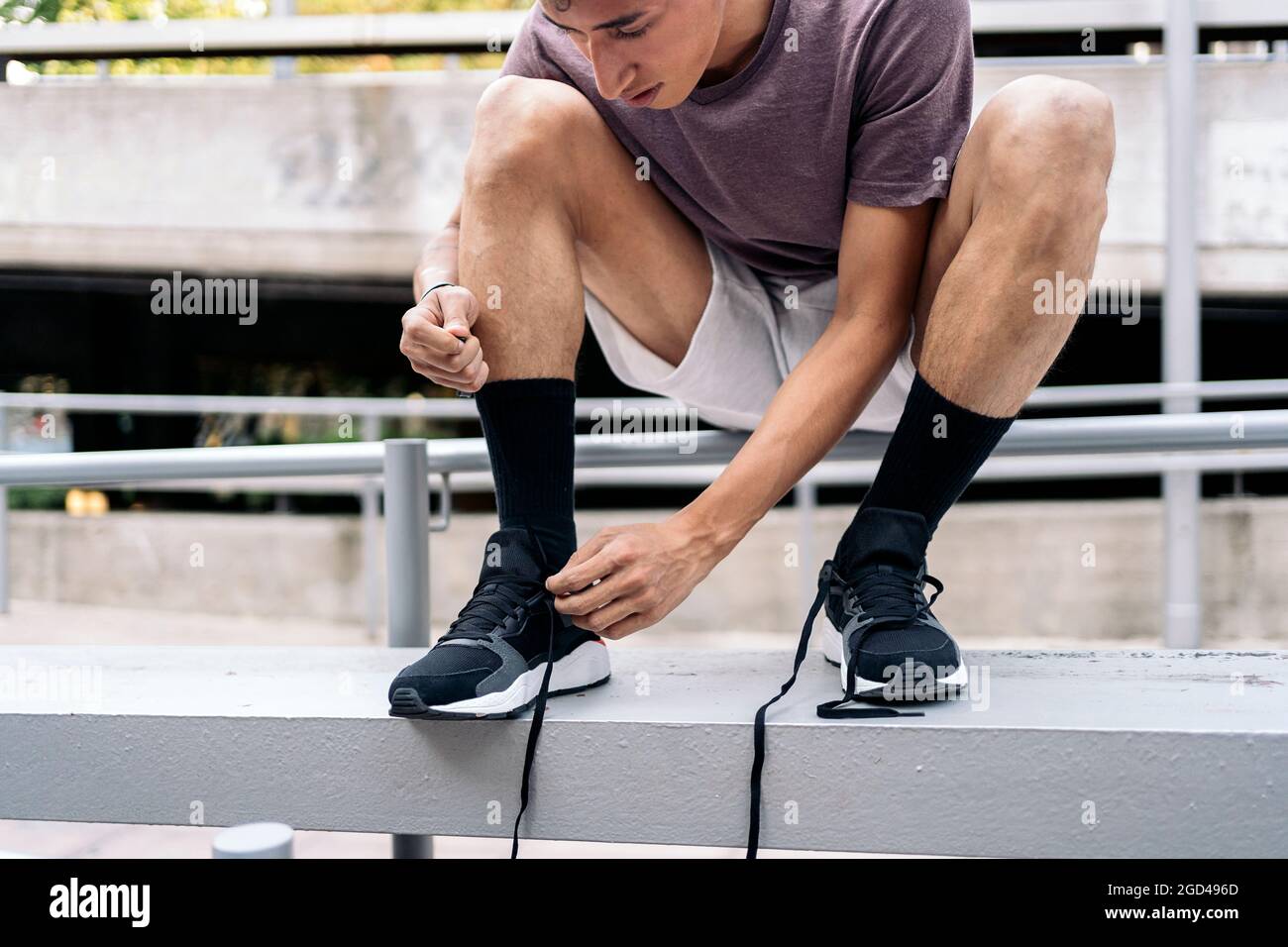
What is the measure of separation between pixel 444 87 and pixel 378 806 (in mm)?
4657

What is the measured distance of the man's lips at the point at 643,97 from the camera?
104 centimetres

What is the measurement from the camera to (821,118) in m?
1.11

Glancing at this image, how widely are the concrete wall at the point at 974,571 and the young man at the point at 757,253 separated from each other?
3.14 m

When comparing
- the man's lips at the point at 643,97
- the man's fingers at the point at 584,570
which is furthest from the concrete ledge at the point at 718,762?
the man's lips at the point at 643,97

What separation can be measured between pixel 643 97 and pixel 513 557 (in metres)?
0.47

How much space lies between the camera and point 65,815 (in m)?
1.07

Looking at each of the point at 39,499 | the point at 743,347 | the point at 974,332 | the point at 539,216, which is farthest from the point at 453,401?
the point at 39,499

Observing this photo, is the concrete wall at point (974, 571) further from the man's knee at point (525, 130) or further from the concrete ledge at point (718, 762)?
the man's knee at point (525, 130)

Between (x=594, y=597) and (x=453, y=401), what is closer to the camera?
(x=594, y=597)

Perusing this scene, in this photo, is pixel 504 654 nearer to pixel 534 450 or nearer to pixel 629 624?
pixel 629 624

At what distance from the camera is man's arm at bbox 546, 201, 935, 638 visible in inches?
38.2

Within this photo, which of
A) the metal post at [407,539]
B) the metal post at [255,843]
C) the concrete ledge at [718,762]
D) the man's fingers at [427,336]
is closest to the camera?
the metal post at [255,843]
